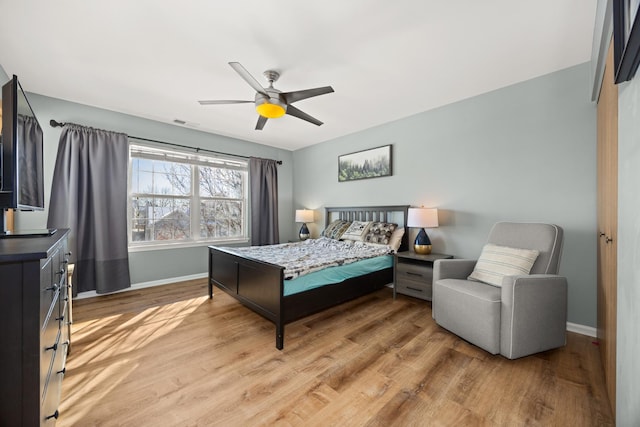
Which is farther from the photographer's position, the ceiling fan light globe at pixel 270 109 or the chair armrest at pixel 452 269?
the chair armrest at pixel 452 269

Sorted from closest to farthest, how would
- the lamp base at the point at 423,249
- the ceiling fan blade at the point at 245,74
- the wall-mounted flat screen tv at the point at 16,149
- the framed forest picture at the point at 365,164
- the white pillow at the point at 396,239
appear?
1. the wall-mounted flat screen tv at the point at 16,149
2. the ceiling fan blade at the point at 245,74
3. the lamp base at the point at 423,249
4. the white pillow at the point at 396,239
5. the framed forest picture at the point at 365,164

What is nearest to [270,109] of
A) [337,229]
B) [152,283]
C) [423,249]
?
[337,229]

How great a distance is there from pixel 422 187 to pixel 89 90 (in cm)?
425

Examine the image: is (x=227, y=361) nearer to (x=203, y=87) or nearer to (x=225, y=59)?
(x=225, y=59)

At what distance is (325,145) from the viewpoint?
4.96 m

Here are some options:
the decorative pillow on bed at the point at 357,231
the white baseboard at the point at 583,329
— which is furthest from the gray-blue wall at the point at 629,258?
the decorative pillow on bed at the point at 357,231

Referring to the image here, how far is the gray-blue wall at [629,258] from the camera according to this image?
0.94 m

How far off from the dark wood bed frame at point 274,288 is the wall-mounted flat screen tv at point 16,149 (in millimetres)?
1607

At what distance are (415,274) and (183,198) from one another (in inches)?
148

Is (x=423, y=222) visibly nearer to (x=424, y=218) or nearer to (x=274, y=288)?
(x=424, y=218)

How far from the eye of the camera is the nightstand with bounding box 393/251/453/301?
302 centimetres

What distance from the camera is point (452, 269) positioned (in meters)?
2.54

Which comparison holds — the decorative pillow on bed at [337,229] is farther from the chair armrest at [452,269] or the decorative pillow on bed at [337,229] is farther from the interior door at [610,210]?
the interior door at [610,210]

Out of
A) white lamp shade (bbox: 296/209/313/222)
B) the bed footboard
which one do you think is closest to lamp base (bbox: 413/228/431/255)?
the bed footboard
